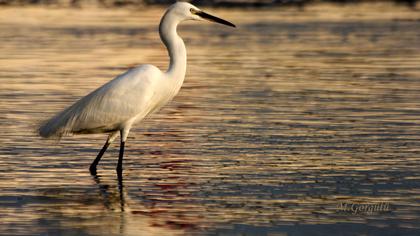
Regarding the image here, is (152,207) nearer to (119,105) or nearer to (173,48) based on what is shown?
(119,105)

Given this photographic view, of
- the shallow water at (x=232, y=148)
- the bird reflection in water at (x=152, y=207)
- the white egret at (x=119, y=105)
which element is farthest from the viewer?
the white egret at (x=119, y=105)

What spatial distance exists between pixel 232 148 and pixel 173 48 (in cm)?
167

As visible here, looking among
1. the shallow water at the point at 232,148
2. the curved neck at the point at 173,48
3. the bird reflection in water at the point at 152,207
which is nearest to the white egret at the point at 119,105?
the curved neck at the point at 173,48

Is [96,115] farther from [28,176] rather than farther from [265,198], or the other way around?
[265,198]

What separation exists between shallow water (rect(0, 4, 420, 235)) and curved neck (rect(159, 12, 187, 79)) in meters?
1.02

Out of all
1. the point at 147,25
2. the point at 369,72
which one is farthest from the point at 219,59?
the point at 147,25

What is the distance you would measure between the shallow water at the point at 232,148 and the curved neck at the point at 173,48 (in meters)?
1.02

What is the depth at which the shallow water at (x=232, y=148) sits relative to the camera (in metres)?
10.3

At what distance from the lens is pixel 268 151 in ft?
46.8

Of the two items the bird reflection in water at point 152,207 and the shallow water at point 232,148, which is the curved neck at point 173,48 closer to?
the shallow water at point 232,148

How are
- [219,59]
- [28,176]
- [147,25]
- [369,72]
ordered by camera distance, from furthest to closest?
[147,25] < [219,59] < [369,72] < [28,176]

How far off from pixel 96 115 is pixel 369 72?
12.9 meters

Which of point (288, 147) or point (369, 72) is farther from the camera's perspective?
point (369, 72)

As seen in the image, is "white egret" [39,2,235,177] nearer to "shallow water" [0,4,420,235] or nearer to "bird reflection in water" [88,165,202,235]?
"shallow water" [0,4,420,235]
